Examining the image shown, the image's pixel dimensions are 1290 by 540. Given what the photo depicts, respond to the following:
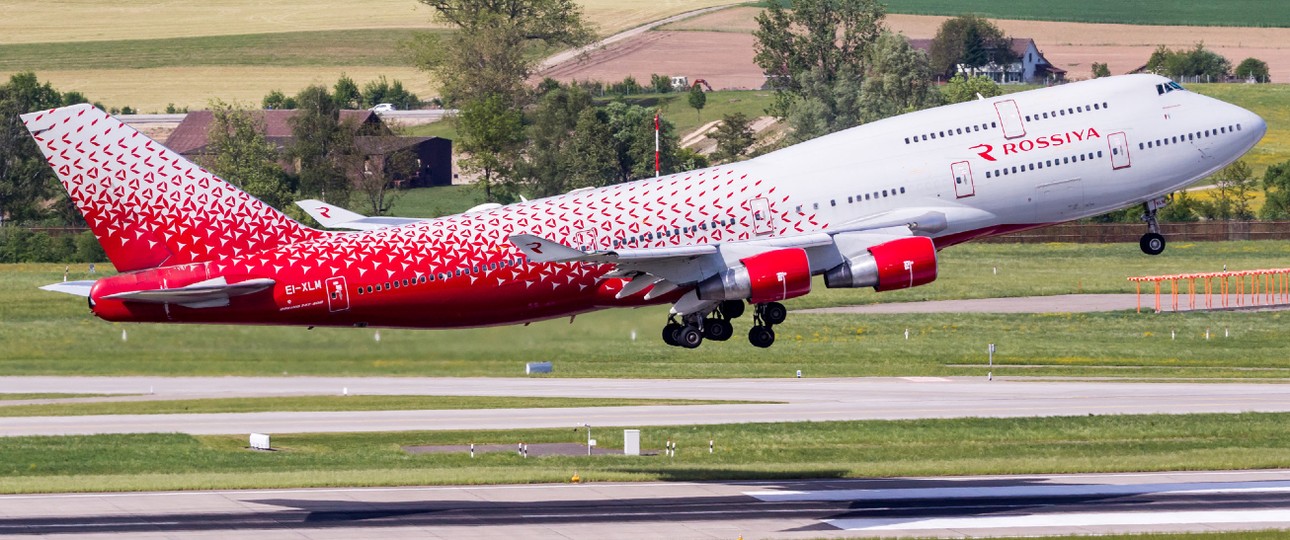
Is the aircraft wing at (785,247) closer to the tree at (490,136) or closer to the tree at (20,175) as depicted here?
the tree at (490,136)

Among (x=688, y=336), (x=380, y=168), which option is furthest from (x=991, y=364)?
(x=380, y=168)

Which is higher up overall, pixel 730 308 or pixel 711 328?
pixel 730 308

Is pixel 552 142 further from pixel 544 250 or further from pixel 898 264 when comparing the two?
pixel 544 250

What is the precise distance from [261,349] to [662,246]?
13619 mm

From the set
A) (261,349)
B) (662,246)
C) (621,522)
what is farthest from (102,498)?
(662,246)

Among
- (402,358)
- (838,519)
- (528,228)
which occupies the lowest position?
(838,519)

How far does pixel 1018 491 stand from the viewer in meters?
74.2

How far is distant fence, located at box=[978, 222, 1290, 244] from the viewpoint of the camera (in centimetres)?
16750

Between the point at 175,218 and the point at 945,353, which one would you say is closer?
the point at 175,218

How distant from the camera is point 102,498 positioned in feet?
234

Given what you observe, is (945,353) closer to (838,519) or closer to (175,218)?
(838,519)

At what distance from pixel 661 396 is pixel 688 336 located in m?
40.9

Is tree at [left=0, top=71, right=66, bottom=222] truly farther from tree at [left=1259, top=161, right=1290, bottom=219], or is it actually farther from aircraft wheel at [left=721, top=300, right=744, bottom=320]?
aircraft wheel at [left=721, top=300, right=744, bottom=320]

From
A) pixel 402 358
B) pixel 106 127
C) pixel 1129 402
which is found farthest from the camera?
pixel 1129 402
